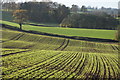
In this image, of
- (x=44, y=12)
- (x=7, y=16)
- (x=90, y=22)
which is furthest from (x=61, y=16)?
(x=7, y=16)

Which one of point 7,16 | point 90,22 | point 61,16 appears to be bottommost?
point 90,22

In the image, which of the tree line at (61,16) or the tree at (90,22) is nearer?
the tree at (90,22)

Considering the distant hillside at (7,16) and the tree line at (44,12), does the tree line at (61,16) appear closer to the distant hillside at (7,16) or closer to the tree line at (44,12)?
the tree line at (44,12)

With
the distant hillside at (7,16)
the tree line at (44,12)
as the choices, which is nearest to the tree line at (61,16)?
the tree line at (44,12)

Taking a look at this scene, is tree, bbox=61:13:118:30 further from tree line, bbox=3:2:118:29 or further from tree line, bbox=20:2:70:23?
tree line, bbox=20:2:70:23

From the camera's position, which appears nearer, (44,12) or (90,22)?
(90,22)

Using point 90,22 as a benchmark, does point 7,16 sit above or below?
above

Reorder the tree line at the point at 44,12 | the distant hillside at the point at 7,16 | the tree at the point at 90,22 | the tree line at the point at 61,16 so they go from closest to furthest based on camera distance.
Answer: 1. the tree at the point at 90,22
2. the tree line at the point at 61,16
3. the distant hillside at the point at 7,16
4. the tree line at the point at 44,12

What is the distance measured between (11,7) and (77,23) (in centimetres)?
3977

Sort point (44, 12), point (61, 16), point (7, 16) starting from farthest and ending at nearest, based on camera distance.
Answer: point (61, 16), point (44, 12), point (7, 16)

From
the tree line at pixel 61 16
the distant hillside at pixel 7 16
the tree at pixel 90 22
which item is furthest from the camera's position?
the distant hillside at pixel 7 16

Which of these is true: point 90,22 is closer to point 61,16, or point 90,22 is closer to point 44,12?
point 61,16

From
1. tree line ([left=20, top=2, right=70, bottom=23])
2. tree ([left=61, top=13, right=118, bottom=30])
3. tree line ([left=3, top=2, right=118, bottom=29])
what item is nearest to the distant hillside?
tree line ([left=3, top=2, right=118, bottom=29])

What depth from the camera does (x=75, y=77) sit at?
12.8 metres
